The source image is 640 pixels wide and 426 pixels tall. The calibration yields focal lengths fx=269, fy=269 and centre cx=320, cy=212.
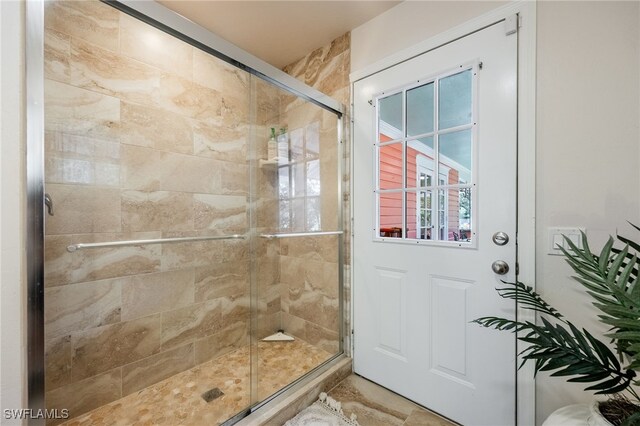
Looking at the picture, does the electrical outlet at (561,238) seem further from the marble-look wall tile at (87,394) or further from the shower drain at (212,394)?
the marble-look wall tile at (87,394)

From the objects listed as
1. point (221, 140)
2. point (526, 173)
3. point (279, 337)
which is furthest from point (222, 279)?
point (526, 173)

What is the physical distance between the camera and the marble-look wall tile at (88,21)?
1.10 meters

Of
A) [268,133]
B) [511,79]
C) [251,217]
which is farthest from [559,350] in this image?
[268,133]

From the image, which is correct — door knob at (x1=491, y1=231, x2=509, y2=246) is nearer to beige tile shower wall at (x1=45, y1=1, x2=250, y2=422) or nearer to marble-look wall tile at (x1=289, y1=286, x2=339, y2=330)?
marble-look wall tile at (x1=289, y1=286, x2=339, y2=330)

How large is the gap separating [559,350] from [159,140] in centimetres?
213

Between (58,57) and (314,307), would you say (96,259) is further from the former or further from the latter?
(314,307)

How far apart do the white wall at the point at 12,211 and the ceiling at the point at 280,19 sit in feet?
3.83

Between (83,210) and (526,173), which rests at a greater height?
(526,173)

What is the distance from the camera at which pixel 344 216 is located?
6.05 ft

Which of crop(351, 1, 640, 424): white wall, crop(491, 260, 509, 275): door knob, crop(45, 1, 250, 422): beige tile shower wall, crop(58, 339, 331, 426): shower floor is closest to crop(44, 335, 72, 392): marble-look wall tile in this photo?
crop(45, 1, 250, 422): beige tile shower wall

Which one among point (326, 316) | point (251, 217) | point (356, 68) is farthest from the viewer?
point (326, 316)

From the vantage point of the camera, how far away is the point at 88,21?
1319 mm

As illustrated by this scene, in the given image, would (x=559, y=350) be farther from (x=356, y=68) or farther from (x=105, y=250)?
(x=105, y=250)

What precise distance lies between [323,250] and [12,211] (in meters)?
1.48
